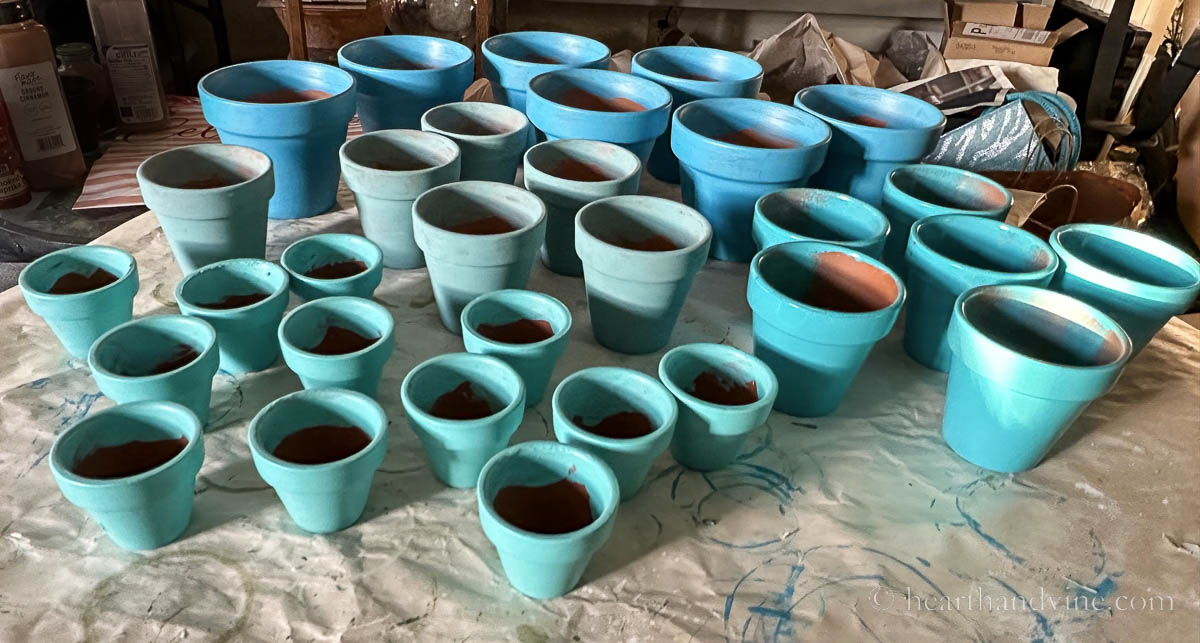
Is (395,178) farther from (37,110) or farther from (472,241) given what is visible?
(37,110)

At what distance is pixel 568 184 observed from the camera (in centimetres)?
107

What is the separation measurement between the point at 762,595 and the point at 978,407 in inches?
13.2

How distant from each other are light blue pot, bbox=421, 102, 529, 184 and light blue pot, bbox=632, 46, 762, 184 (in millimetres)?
301

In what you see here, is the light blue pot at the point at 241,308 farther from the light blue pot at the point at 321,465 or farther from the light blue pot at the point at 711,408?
the light blue pot at the point at 711,408

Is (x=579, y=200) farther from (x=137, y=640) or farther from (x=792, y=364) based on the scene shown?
(x=137, y=640)

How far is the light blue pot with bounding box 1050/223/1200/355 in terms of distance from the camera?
36.5 inches

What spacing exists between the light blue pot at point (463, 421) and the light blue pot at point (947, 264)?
0.54 metres

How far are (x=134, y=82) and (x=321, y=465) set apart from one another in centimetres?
159

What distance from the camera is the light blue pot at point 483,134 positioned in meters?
1.18

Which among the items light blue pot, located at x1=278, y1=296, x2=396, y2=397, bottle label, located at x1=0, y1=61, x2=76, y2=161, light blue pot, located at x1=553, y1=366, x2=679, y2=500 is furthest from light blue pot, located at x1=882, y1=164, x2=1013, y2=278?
bottle label, located at x1=0, y1=61, x2=76, y2=161

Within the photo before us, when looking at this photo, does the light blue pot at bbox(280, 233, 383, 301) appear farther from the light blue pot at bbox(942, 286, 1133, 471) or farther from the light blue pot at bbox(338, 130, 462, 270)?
the light blue pot at bbox(942, 286, 1133, 471)

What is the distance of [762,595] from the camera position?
72cm

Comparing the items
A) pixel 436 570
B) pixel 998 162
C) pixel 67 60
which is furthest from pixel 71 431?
pixel 998 162

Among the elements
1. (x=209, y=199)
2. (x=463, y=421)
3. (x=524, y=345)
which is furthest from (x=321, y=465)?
(x=209, y=199)
